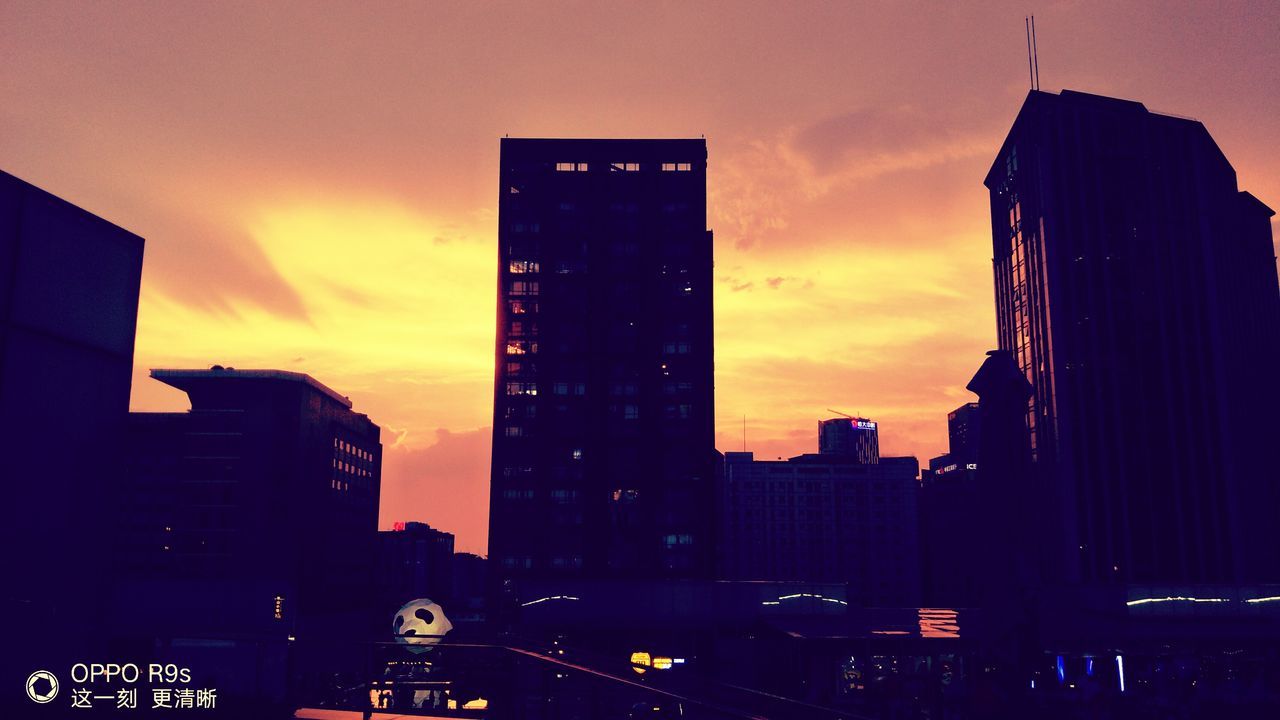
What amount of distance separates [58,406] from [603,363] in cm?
9383

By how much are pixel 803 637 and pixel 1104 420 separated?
7265cm

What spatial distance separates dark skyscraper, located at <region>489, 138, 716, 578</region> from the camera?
106 m

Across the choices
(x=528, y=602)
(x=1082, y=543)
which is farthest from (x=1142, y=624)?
(x=1082, y=543)

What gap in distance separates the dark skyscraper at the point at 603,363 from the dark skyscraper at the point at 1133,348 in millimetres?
40738

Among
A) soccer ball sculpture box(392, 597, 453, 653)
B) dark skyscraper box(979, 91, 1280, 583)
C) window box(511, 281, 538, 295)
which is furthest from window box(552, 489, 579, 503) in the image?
soccer ball sculpture box(392, 597, 453, 653)

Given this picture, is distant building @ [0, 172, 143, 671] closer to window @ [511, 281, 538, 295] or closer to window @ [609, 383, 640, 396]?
window @ [609, 383, 640, 396]

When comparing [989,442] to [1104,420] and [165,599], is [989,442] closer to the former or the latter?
[1104,420]

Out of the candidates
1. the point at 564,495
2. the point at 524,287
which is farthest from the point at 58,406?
the point at 524,287

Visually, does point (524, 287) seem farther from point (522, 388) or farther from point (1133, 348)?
point (1133, 348)

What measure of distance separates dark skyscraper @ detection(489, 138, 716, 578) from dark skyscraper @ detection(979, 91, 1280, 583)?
4074cm

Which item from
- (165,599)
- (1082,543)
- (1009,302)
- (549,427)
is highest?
(1009,302)

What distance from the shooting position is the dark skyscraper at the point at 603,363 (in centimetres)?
10556

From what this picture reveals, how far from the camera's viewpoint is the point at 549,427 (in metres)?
109

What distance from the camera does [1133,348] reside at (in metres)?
111
